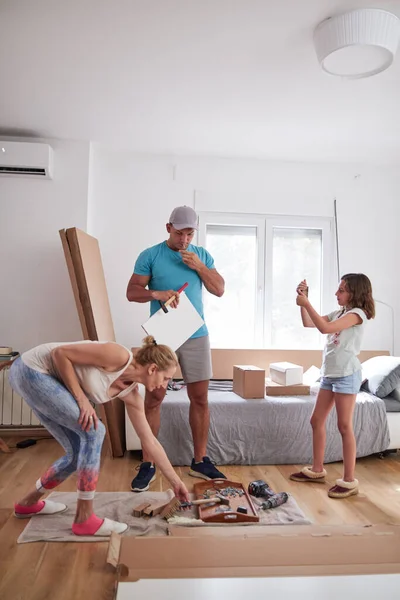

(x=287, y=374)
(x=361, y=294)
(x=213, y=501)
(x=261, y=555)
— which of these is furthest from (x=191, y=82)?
(x=261, y=555)

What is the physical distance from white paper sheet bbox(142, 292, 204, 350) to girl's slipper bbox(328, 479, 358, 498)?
1.13m

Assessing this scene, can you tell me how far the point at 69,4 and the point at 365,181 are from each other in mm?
3105

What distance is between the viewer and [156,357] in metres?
2.11

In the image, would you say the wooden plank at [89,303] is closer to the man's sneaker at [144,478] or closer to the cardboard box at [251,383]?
the man's sneaker at [144,478]

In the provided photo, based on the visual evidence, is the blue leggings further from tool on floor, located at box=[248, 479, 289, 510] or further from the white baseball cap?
the white baseball cap

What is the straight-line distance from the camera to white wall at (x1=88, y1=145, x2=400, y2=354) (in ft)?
14.1

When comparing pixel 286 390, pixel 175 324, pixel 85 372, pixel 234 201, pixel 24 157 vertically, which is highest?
pixel 24 157

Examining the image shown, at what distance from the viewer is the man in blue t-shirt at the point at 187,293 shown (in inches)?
112

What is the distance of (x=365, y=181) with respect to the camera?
462cm

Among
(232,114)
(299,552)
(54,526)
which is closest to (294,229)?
(232,114)

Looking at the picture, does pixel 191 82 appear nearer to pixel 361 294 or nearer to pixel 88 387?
pixel 361 294

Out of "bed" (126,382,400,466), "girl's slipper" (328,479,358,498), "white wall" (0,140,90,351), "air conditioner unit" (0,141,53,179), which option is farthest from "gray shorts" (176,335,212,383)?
"air conditioner unit" (0,141,53,179)

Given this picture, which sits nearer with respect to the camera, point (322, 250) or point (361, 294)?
point (361, 294)

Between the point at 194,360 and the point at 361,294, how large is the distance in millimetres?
970
